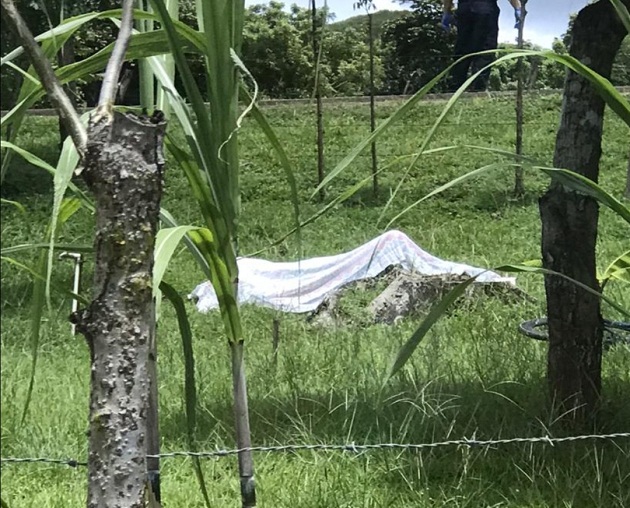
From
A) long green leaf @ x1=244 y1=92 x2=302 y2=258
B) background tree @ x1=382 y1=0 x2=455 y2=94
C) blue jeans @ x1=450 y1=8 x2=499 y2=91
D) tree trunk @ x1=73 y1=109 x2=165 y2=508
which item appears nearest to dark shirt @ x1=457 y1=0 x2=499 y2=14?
blue jeans @ x1=450 y1=8 x2=499 y2=91

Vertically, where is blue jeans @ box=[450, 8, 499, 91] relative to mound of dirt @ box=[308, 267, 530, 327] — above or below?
above

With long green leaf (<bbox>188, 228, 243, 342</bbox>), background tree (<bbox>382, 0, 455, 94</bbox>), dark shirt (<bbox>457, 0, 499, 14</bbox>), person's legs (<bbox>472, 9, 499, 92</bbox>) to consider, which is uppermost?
background tree (<bbox>382, 0, 455, 94</bbox>)

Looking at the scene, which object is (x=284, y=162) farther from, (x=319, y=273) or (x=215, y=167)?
(x=319, y=273)

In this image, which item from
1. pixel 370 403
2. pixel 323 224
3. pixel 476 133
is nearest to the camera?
pixel 370 403

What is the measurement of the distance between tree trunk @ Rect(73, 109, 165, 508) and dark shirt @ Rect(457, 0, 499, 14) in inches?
92.2

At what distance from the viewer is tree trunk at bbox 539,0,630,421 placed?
75.1 inches

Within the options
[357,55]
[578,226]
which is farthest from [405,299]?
[357,55]

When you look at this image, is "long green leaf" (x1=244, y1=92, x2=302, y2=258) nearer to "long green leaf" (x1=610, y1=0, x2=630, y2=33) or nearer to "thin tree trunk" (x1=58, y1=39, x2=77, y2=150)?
"thin tree trunk" (x1=58, y1=39, x2=77, y2=150)

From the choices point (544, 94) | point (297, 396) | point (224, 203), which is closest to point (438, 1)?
point (544, 94)

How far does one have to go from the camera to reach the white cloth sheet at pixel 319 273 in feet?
13.7

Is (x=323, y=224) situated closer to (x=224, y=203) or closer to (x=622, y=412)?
(x=622, y=412)

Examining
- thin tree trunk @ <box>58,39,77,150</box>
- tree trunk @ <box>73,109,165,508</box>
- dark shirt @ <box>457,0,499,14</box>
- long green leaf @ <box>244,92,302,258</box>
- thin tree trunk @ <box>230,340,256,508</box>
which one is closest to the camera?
tree trunk @ <box>73,109,165,508</box>

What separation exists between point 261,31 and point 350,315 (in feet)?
18.2

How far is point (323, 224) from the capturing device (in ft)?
19.3
